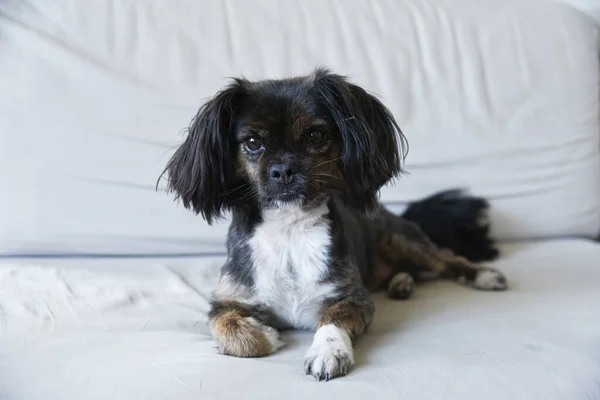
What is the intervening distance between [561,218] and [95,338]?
173 centimetres

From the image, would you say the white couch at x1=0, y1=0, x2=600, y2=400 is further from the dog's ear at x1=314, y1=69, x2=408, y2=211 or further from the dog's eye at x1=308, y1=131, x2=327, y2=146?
the dog's eye at x1=308, y1=131, x2=327, y2=146

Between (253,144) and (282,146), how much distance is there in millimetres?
74

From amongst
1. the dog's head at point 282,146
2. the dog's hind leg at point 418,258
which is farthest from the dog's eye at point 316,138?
the dog's hind leg at point 418,258

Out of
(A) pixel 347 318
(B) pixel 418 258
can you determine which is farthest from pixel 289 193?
(B) pixel 418 258

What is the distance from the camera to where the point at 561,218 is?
2.38 metres

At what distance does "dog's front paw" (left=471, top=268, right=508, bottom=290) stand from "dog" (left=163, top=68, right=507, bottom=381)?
1.51 ft

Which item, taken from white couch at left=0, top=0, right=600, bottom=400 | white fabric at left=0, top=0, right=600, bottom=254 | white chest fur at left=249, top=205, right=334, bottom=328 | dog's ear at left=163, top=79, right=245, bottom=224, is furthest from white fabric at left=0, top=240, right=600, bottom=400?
dog's ear at left=163, top=79, right=245, bottom=224

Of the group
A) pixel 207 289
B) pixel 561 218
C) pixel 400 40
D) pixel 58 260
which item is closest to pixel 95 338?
pixel 207 289

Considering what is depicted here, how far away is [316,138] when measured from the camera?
1.49 metres

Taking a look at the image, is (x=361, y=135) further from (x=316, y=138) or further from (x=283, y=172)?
(x=283, y=172)

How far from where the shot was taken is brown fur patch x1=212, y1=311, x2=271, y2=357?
1.42 metres

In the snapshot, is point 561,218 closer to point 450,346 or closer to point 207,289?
point 450,346

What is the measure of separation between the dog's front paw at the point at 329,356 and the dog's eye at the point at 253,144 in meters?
0.45

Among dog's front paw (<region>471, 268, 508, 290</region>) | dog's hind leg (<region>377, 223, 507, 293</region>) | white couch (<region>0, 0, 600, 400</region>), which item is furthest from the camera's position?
dog's hind leg (<region>377, 223, 507, 293</region>)
